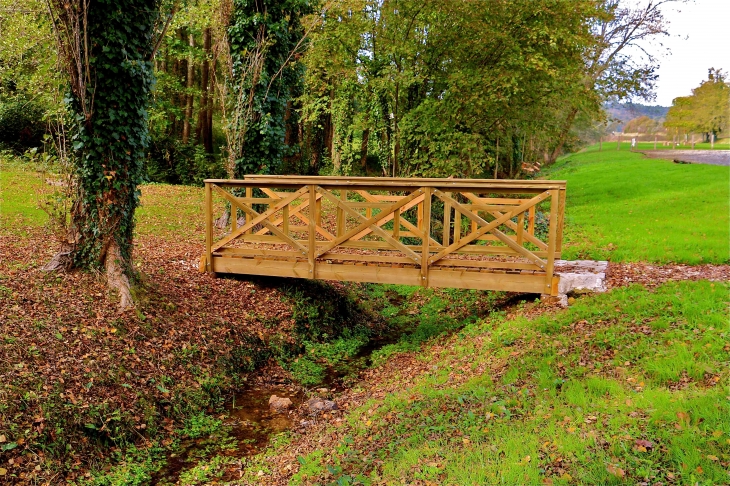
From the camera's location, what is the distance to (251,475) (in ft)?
17.4

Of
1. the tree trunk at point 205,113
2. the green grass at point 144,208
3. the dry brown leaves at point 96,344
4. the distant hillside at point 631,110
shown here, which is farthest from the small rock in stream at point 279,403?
the distant hillside at point 631,110

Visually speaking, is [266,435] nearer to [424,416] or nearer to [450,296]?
[424,416]

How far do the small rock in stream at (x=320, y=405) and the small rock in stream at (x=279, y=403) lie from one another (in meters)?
0.27

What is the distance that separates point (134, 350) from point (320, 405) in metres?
2.40

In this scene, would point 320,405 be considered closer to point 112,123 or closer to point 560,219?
point 112,123

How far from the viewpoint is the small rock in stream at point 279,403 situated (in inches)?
274

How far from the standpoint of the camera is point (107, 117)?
7516 mm

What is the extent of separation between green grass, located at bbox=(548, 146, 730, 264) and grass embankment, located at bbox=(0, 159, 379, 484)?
5756mm

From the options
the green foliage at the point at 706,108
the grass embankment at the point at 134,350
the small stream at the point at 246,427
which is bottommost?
the small stream at the point at 246,427

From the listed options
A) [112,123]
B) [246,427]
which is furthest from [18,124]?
[246,427]

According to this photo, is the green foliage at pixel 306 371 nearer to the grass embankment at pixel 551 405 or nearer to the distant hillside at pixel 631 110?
the grass embankment at pixel 551 405

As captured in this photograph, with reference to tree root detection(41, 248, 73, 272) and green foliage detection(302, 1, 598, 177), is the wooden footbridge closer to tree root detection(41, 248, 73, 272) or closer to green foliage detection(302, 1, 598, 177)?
tree root detection(41, 248, 73, 272)

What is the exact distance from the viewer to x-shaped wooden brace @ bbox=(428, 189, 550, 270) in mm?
7707

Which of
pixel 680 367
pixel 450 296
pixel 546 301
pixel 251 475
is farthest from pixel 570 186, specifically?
pixel 251 475
